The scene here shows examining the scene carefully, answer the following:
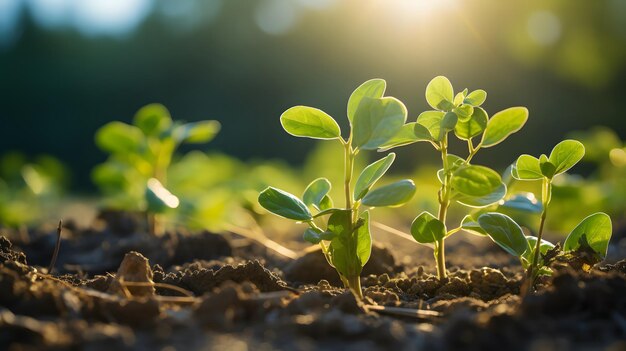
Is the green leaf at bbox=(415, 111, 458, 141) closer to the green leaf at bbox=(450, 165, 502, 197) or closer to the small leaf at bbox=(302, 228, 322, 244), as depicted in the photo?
the green leaf at bbox=(450, 165, 502, 197)

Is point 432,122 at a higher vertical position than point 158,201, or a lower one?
higher

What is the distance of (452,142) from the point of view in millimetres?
7938

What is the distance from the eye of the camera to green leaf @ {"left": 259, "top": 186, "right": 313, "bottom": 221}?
1248 millimetres

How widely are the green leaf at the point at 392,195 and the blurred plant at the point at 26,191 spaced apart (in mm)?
2424

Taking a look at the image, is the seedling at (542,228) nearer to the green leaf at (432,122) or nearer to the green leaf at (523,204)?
the green leaf at (523,204)

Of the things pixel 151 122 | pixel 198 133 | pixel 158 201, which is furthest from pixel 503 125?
pixel 151 122

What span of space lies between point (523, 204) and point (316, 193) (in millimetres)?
444

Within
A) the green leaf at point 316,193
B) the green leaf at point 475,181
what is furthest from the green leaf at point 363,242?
the green leaf at point 475,181

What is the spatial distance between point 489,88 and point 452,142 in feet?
3.58

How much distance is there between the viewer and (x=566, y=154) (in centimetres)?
131

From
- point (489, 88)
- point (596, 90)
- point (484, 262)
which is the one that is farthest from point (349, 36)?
point (484, 262)

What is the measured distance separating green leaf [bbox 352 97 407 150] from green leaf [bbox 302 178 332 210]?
0.59ft

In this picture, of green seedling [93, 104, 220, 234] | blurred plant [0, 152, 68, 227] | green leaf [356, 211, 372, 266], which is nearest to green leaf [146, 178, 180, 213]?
green seedling [93, 104, 220, 234]

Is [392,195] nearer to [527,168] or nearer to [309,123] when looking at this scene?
[309,123]
